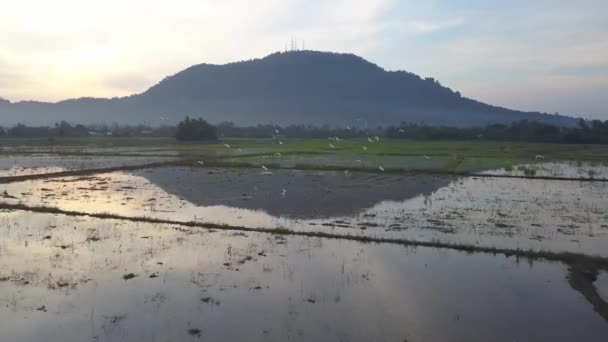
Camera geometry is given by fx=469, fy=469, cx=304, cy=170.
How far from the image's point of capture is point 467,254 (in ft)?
29.0

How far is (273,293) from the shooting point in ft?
22.2

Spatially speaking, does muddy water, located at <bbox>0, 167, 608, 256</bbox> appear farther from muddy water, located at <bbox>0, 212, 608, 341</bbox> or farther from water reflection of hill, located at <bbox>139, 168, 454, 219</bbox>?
muddy water, located at <bbox>0, 212, 608, 341</bbox>

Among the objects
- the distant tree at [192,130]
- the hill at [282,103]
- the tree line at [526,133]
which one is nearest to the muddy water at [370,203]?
the distant tree at [192,130]

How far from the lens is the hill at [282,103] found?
16588cm

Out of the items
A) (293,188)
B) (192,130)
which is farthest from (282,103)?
(293,188)

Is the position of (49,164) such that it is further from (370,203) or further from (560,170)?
(560,170)

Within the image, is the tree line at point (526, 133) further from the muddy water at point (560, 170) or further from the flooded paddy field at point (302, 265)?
the flooded paddy field at point (302, 265)

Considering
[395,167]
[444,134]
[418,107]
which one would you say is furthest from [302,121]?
[395,167]

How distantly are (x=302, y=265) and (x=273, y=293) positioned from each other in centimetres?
144

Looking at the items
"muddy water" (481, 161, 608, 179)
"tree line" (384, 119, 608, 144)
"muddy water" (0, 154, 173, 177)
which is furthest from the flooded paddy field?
"tree line" (384, 119, 608, 144)

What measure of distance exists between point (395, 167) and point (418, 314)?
1917 centimetres

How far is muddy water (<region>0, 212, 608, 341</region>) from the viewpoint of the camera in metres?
5.56

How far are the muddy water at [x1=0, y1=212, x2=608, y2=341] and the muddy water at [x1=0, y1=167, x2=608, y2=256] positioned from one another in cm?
185

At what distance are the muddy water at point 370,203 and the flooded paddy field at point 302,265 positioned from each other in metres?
0.09
